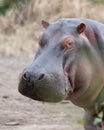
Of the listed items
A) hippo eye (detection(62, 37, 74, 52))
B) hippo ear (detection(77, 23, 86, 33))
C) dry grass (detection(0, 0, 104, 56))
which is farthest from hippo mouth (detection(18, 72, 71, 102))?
dry grass (detection(0, 0, 104, 56))

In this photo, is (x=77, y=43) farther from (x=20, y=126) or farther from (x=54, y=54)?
(x=20, y=126)

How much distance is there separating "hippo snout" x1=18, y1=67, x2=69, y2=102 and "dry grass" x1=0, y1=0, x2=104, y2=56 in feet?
28.2

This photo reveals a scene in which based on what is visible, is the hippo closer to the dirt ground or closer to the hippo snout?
the hippo snout

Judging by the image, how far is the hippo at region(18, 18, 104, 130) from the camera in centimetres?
317

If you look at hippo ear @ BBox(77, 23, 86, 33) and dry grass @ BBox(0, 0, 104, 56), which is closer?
→ hippo ear @ BBox(77, 23, 86, 33)

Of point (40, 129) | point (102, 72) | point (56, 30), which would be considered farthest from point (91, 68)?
point (40, 129)

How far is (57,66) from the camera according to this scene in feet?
10.6

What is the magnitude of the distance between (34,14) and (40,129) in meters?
8.38

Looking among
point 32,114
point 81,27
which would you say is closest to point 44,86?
point 81,27

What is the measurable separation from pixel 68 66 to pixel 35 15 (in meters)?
9.62

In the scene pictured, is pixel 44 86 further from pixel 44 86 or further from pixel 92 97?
pixel 92 97

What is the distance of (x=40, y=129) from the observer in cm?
464

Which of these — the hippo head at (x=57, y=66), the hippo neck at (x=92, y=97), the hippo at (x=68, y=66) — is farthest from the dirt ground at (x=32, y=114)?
the hippo head at (x=57, y=66)

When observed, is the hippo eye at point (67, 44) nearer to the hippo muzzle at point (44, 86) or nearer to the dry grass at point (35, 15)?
the hippo muzzle at point (44, 86)
